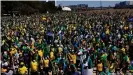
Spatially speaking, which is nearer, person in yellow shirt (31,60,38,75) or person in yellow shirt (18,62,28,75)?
person in yellow shirt (18,62,28,75)

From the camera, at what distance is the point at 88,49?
1891 centimetres

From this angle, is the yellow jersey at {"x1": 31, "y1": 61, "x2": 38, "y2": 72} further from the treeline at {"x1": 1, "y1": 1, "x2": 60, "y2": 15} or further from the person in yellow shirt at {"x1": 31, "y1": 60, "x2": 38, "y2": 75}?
the treeline at {"x1": 1, "y1": 1, "x2": 60, "y2": 15}

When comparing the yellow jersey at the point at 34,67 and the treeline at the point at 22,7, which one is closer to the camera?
the yellow jersey at the point at 34,67

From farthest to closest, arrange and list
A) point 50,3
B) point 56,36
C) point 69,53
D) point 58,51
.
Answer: point 50,3 < point 56,36 < point 58,51 < point 69,53

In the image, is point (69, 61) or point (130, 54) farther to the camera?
point (130, 54)

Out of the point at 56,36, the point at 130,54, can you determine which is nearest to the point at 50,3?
the point at 56,36

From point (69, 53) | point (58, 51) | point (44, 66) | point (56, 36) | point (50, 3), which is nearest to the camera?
point (44, 66)

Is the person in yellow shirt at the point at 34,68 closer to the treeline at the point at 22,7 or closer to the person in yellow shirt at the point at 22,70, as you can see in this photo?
the person in yellow shirt at the point at 22,70

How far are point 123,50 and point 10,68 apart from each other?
495 cm

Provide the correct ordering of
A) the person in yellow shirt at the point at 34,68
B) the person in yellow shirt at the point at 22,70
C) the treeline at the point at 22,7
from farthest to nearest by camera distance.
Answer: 1. the treeline at the point at 22,7
2. the person in yellow shirt at the point at 34,68
3. the person in yellow shirt at the point at 22,70

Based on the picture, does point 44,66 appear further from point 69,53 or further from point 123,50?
point 123,50

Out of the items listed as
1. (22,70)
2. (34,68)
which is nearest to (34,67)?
(34,68)

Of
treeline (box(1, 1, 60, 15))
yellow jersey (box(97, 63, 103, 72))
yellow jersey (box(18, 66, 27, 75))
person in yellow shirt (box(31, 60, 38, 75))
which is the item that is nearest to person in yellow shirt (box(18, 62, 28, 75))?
yellow jersey (box(18, 66, 27, 75))

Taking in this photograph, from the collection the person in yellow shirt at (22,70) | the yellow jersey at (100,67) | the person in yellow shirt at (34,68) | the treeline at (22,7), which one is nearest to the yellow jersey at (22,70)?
the person in yellow shirt at (22,70)
